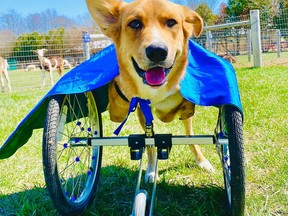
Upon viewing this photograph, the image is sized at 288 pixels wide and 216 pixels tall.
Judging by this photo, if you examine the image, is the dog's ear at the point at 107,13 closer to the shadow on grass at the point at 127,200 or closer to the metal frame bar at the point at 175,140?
the metal frame bar at the point at 175,140

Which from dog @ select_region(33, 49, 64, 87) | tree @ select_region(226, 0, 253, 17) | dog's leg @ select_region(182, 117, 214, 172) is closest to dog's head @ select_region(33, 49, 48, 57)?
dog @ select_region(33, 49, 64, 87)

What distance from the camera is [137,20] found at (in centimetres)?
196

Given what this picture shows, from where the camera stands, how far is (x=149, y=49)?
172 centimetres

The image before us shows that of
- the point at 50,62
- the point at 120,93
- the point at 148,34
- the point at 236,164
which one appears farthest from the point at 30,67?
the point at 236,164

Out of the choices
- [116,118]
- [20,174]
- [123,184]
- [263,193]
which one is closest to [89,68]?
[116,118]

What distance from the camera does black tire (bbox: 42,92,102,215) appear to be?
163cm

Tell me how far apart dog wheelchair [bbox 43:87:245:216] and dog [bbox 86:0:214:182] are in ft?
0.60

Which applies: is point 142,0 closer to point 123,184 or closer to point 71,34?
point 123,184

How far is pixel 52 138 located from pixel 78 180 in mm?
625

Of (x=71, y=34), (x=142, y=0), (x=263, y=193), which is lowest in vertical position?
(x=263, y=193)

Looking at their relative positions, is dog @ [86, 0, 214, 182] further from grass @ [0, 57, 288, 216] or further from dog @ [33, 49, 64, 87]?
dog @ [33, 49, 64, 87]

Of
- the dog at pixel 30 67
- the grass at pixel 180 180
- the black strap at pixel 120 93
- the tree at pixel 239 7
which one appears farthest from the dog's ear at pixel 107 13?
the tree at pixel 239 7

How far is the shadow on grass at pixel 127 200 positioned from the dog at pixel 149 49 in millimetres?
242

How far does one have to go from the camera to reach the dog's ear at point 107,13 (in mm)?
2100
